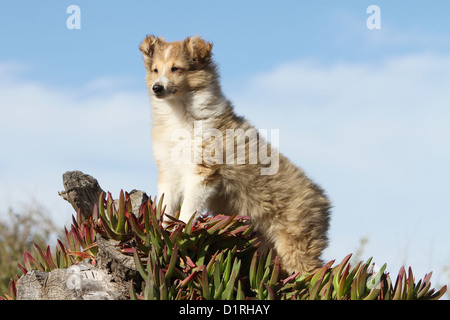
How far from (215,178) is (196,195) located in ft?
0.85

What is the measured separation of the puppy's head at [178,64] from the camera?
554 centimetres

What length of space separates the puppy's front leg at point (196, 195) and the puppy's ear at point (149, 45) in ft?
5.22

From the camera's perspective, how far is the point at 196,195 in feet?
16.5

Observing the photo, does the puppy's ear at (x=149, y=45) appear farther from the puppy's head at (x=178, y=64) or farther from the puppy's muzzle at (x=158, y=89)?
the puppy's muzzle at (x=158, y=89)

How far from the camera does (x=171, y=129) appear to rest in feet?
Result: 18.0

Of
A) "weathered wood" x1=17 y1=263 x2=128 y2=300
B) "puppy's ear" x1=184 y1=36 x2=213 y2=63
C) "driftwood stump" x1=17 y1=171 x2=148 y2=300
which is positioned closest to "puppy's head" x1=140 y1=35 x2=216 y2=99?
"puppy's ear" x1=184 y1=36 x2=213 y2=63

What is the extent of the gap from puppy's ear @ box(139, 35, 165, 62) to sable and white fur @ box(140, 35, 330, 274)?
41mm

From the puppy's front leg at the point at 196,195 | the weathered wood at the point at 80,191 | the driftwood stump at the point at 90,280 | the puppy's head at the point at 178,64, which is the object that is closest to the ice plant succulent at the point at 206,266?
the driftwood stump at the point at 90,280

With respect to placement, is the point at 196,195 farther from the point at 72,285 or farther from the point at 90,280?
the point at 72,285

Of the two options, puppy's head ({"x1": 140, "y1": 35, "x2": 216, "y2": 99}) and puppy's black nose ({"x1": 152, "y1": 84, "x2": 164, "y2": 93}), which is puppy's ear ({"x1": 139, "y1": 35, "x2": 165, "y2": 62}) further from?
puppy's black nose ({"x1": 152, "y1": 84, "x2": 164, "y2": 93})

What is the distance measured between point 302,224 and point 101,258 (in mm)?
2115

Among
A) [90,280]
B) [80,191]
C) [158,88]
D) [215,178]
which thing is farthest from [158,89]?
[90,280]

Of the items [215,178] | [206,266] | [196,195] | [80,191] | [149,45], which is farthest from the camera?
[149,45]
